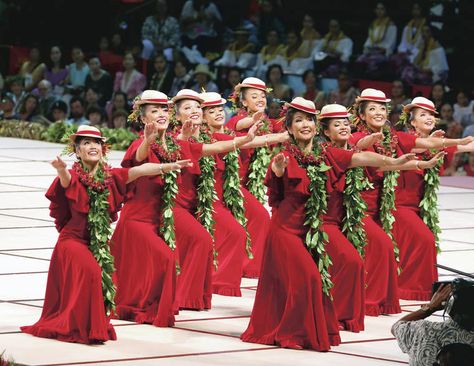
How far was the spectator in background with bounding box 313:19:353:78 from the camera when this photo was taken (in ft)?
61.2

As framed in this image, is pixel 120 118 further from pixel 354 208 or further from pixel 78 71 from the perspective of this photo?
pixel 354 208

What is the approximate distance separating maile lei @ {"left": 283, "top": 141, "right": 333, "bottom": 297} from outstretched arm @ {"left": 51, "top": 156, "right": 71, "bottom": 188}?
140 cm

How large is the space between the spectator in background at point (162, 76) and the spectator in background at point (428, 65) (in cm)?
344

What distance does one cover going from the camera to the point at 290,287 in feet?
29.0

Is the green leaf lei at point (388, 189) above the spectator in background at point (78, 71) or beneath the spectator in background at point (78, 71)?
beneath

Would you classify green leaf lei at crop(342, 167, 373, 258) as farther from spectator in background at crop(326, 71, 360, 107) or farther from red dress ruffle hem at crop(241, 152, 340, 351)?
spectator in background at crop(326, 71, 360, 107)

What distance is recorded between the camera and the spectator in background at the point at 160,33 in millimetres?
20750

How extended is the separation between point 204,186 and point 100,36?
12697 millimetres

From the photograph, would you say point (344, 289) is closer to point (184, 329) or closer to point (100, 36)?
point (184, 329)

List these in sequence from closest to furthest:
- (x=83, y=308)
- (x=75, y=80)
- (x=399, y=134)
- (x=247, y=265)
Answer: (x=83, y=308) < (x=399, y=134) < (x=247, y=265) < (x=75, y=80)

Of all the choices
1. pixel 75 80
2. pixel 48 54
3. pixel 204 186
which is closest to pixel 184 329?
pixel 204 186

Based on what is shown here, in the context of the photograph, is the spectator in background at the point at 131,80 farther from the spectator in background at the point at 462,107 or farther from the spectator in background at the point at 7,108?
the spectator in background at the point at 462,107

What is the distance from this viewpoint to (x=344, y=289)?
9469 mm

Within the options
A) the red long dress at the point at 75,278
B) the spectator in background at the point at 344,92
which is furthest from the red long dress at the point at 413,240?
the spectator in background at the point at 344,92
